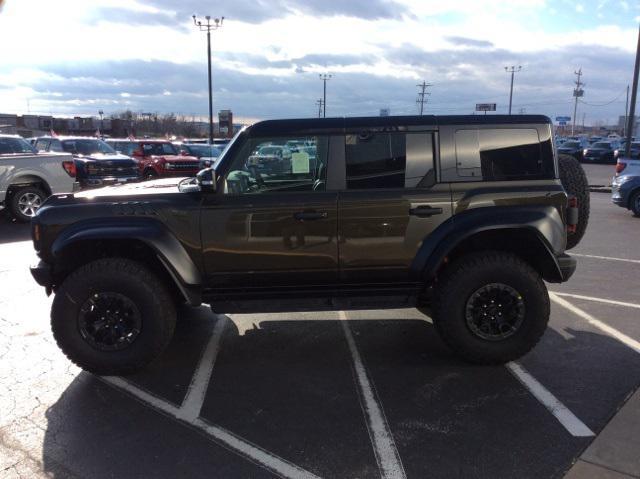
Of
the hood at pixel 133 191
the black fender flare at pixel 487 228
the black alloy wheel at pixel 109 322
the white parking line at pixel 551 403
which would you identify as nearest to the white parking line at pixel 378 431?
the black fender flare at pixel 487 228

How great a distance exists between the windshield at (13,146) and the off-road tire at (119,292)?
30.1 ft

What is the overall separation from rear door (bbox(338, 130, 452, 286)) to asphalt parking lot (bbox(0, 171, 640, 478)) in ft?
2.89

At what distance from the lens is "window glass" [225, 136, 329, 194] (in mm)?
4242

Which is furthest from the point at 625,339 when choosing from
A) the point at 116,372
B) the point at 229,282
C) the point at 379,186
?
the point at 116,372

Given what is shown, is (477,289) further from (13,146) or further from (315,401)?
(13,146)

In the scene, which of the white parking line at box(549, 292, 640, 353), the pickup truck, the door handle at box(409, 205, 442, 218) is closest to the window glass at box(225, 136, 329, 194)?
the door handle at box(409, 205, 442, 218)

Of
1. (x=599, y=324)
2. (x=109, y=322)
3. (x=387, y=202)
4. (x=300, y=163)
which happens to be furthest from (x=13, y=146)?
(x=599, y=324)

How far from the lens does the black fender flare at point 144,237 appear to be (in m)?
4.02

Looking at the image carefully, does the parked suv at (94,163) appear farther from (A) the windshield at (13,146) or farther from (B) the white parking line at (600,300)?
(B) the white parking line at (600,300)

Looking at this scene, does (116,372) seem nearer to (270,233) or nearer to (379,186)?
(270,233)

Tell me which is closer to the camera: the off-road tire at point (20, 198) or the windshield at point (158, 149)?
the off-road tire at point (20, 198)

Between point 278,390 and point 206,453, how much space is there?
895 millimetres

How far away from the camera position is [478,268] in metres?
4.21

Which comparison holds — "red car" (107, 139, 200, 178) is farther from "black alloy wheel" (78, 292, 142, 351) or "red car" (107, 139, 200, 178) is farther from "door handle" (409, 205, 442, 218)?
"door handle" (409, 205, 442, 218)
